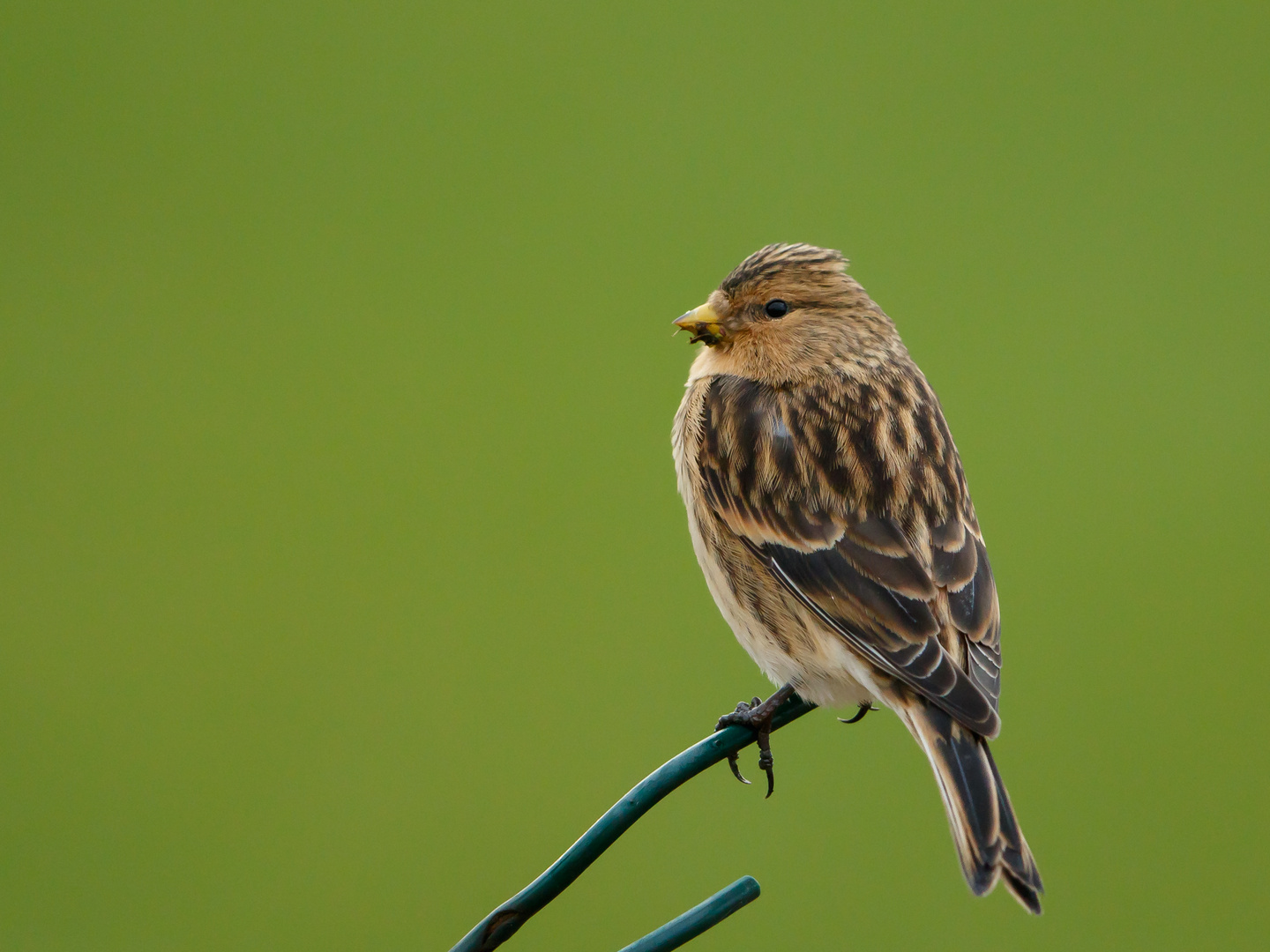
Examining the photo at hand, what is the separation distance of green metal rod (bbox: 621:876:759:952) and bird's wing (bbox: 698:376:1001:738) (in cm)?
91

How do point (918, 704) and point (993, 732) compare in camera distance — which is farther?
point (918, 704)

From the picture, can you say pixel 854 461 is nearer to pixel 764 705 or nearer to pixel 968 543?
pixel 968 543

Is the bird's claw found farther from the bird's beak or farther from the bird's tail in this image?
the bird's beak

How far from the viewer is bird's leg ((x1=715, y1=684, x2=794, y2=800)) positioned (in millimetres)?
2920

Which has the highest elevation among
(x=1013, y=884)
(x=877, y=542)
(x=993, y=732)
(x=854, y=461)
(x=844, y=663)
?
(x=854, y=461)

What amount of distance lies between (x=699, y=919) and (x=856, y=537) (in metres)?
1.35

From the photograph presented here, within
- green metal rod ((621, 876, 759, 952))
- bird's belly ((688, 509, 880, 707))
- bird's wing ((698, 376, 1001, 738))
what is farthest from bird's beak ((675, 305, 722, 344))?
green metal rod ((621, 876, 759, 952))

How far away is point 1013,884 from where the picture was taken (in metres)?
2.24

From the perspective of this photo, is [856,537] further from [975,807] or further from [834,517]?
[975,807]

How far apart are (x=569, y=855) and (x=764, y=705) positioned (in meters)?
1.27

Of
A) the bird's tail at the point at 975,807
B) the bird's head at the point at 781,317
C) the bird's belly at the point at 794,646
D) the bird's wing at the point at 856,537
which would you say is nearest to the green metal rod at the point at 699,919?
the bird's tail at the point at 975,807

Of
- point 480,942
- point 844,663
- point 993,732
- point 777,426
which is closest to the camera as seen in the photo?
point 480,942

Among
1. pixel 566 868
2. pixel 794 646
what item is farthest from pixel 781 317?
pixel 566 868

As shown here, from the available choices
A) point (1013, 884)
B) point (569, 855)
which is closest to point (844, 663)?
point (1013, 884)
